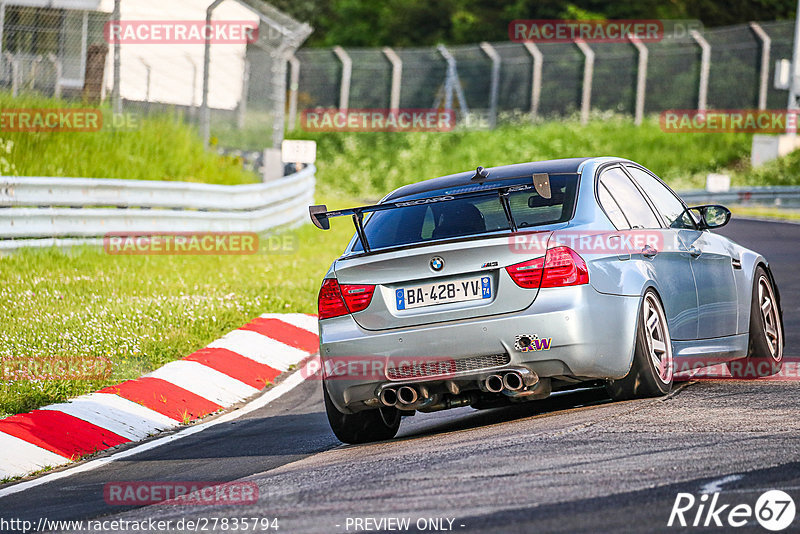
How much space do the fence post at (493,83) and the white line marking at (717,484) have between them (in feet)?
111

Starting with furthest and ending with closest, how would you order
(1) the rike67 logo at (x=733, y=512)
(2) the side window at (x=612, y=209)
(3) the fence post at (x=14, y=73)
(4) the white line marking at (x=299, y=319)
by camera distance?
(3) the fence post at (x=14, y=73), (4) the white line marking at (x=299, y=319), (2) the side window at (x=612, y=209), (1) the rike67 logo at (x=733, y=512)

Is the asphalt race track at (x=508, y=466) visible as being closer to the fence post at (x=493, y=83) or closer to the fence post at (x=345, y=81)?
the fence post at (x=493, y=83)

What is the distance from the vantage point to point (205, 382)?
977cm

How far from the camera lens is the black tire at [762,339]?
8984 millimetres

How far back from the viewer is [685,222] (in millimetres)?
8594

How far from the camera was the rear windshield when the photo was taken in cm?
736

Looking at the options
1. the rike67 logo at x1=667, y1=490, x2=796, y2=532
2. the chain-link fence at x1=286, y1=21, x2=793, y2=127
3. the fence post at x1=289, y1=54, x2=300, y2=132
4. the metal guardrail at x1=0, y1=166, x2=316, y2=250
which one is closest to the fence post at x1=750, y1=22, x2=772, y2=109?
the chain-link fence at x1=286, y1=21, x2=793, y2=127

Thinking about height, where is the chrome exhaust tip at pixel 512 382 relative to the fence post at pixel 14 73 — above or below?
below

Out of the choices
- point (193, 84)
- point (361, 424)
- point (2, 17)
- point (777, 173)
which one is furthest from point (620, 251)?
point (777, 173)

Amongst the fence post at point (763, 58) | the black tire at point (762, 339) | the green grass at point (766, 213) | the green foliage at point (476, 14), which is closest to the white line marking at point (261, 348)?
the black tire at point (762, 339)

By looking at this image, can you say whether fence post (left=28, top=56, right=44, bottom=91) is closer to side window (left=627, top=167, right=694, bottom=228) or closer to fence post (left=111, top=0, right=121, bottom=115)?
fence post (left=111, top=0, right=121, bottom=115)

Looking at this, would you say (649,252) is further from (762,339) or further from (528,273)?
(762,339)

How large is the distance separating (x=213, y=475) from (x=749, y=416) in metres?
2.83

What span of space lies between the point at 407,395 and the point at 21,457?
229 cm
